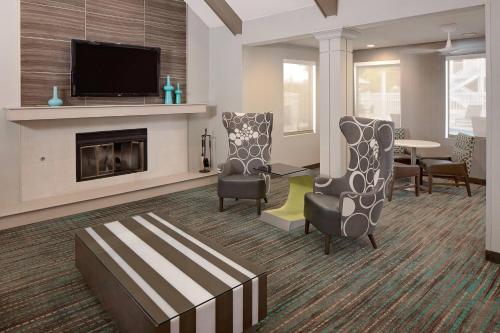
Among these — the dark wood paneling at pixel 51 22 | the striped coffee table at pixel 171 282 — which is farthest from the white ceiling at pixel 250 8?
the striped coffee table at pixel 171 282

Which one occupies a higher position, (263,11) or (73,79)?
(263,11)

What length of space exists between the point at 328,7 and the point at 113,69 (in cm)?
288

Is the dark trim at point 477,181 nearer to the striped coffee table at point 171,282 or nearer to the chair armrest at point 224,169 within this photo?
the chair armrest at point 224,169

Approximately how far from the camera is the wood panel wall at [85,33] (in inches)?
184

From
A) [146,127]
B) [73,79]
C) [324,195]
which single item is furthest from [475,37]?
[73,79]

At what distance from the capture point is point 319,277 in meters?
3.14

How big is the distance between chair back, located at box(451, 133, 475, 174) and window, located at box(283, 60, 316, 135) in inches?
112

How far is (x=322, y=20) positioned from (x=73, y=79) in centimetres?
316

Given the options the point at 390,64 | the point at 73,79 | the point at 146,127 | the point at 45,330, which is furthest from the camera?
the point at 390,64

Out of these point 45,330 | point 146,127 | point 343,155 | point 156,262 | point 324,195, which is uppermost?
point 146,127

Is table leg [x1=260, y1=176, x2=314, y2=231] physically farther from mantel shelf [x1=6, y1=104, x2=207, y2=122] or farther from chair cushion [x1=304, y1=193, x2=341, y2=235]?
mantel shelf [x1=6, y1=104, x2=207, y2=122]

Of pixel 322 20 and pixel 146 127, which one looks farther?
pixel 146 127

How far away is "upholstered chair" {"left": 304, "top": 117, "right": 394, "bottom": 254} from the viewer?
352cm

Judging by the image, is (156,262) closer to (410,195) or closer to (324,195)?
(324,195)
